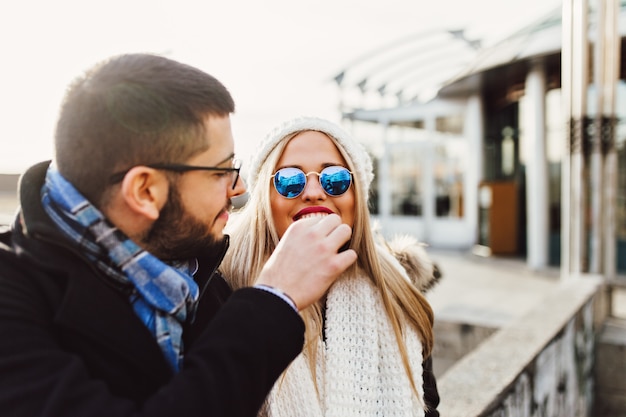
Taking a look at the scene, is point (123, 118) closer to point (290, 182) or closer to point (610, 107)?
point (290, 182)

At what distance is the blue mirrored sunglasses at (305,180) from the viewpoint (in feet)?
6.28

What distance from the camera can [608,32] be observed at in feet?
21.1

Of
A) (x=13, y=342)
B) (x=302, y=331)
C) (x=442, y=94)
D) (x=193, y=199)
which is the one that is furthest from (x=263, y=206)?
(x=442, y=94)

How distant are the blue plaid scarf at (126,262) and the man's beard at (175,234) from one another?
0.05 metres

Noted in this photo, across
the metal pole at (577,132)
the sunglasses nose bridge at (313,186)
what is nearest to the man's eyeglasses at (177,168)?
the sunglasses nose bridge at (313,186)

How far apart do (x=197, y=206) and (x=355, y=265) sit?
1.02 m

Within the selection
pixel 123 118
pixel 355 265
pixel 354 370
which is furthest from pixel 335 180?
pixel 123 118

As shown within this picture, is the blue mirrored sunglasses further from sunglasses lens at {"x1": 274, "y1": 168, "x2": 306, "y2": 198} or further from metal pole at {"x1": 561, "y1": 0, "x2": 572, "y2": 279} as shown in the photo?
metal pole at {"x1": 561, "y1": 0, "x2": 572, "y2": 279}

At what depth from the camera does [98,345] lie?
3.07 ft

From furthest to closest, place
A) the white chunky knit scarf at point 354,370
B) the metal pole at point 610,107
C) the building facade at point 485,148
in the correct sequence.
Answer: the building facade at point 485,148
the metal pole at point 610,107
the white chunky knit scarf at point 354,370

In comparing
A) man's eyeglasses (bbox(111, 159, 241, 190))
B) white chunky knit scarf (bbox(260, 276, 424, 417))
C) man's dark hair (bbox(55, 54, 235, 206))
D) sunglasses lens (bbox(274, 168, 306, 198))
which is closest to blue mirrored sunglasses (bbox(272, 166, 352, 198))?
sunglasses lens (bbox(274, 168, 306, 198))

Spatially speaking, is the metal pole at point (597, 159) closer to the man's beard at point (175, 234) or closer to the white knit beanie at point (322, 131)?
the white knit beanie at point (322, 131)

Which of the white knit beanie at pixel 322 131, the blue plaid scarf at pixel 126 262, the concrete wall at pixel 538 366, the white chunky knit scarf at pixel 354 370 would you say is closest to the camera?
the blue plaid scarf at pixel 126 262

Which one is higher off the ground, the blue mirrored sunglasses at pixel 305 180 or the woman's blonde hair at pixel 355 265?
the blue mirrored sunglasses at pixel 305 180
